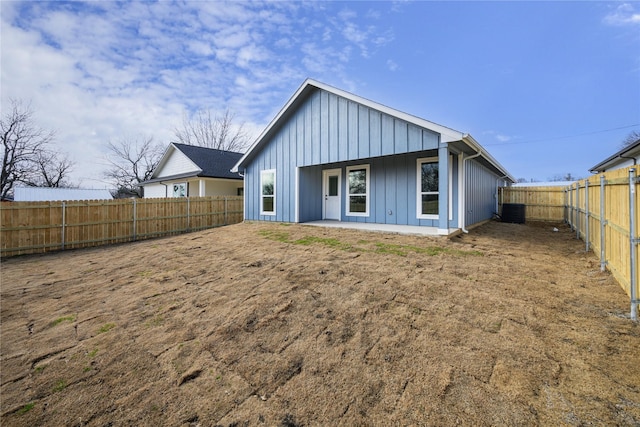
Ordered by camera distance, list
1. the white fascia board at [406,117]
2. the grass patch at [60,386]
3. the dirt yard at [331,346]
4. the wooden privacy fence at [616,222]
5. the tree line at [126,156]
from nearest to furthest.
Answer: the dirt yard at [331,346] → the grass patch at [60,386] → the wooden privacy fence at [616,222] → the white fascia board at [406,117] → the tree line at [126,156]

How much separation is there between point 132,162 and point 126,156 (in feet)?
2.65

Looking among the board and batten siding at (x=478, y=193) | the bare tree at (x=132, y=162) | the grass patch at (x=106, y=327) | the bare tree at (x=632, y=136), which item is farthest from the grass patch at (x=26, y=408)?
the bare tree at (x=632, y=136)

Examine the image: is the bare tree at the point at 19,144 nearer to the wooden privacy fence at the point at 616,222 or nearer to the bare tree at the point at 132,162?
the bare tree at the point at 132,162

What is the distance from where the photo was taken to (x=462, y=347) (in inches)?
97.8

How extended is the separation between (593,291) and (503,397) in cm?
313

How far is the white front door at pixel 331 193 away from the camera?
10578 millimetres

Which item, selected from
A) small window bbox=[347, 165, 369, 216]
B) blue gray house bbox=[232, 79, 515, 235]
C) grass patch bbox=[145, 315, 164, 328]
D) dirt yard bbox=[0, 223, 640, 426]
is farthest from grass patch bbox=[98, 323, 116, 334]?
small window bbox=[347, 165, 369, 216]

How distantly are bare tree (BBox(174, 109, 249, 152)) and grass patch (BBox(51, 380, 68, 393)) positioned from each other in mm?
30469

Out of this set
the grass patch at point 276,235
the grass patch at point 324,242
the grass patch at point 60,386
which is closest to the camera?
the grass patch at point 60,386

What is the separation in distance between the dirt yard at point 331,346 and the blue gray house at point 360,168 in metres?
3.26

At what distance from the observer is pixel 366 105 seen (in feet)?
25.5

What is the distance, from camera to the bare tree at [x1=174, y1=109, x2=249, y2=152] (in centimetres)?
2917

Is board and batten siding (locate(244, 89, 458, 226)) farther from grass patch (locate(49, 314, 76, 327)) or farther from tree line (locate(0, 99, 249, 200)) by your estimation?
tree line (locate(0, 99, 249, 200))

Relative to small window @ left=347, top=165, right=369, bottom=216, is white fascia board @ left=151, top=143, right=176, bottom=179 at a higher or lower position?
higher
